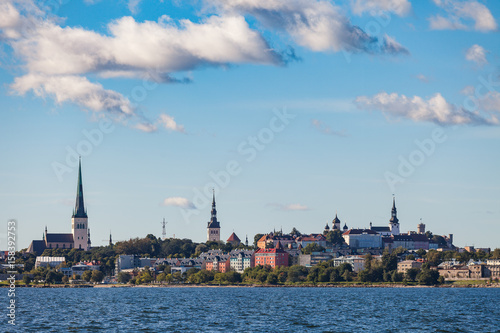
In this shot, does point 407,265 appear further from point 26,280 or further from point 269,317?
point 269,317

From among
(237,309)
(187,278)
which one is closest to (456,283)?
(187,278)

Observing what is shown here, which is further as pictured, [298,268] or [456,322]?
[298,268]

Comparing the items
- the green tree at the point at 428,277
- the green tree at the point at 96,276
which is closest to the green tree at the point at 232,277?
the green tree at the point at 96,276

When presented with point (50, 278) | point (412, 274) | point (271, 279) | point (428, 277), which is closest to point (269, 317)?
point (428, 277)

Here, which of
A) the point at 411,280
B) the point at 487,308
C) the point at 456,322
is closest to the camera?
the point at 456,322

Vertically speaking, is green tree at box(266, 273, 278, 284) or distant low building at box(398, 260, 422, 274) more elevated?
distant low building at box(398, 260, 422, 274)

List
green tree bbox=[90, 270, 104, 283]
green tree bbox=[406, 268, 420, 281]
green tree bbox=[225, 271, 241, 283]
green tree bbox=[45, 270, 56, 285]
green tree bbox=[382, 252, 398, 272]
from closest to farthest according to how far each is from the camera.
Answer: green tree bbox=[406, 268, 420, 281], green tree bbox=[382, 252, 398, 272], green tree bbox=[225, 271, 241, 283], green tree bbox=[45, 270, 56, 285], green tree bbox=[90, 270, 104, 283]

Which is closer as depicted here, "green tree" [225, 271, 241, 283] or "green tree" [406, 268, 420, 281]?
"green tree" [406, 268, 420, 281]

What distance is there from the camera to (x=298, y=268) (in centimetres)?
17938

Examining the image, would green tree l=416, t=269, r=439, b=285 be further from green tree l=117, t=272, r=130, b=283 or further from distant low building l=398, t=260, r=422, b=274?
green tree l=117, t=272, r=130, b=283

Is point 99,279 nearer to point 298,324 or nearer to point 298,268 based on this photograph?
point 298,268

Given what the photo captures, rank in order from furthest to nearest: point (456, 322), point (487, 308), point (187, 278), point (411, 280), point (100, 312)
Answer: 1. point (187, 278)
2. point (411, 280)
3. point (487, 308)
4. point (100, 312)
5. point (456, 322)

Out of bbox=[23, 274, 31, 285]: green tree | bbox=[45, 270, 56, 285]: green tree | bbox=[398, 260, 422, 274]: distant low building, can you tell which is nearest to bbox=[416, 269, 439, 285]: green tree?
bbox=[398, 260, 422, 274]: distant low building

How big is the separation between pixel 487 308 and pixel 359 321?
2364 centimetres
